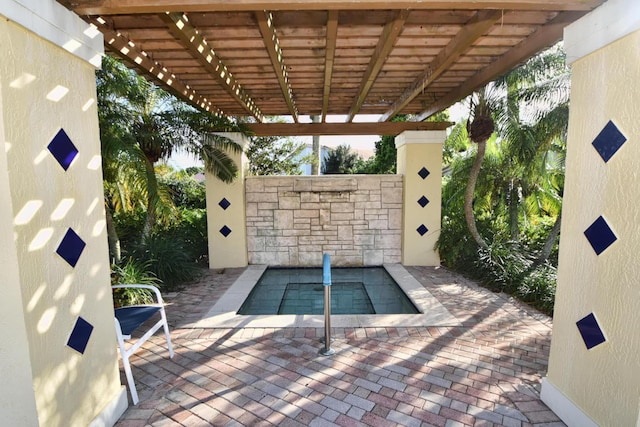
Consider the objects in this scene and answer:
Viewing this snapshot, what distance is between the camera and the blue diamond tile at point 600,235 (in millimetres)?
2090

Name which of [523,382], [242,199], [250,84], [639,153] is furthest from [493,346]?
[242,199]

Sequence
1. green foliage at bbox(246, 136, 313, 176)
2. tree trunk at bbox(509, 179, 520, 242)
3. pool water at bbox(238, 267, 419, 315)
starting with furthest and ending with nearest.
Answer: green foliage at bbox(246, 136, 313, 176), tree trunk at bbox(509, 179, 520, 242), pool water at bbox(238, 267, 419, 315)

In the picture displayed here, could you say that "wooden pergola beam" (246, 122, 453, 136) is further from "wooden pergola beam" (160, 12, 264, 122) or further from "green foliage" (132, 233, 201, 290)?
"green foliage" (132, 233, 201, 290)

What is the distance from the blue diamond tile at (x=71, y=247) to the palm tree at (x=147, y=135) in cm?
330

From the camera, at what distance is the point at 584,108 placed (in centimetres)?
229

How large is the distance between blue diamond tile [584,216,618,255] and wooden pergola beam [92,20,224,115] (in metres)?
4.29

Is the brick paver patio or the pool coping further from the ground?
the pool coping

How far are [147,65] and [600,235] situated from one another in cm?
464

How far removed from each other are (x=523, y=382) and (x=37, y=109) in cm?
396

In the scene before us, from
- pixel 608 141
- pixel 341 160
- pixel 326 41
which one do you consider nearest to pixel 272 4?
pixel 326 41

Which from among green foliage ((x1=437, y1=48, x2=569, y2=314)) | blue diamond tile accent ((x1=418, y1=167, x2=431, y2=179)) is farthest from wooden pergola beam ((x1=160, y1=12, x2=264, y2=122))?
green foliage ((x1=437, y1=48, x2=569, y2=314))

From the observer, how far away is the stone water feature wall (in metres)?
7.19

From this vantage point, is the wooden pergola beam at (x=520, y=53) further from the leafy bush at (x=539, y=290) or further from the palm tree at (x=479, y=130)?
the leafy bush at (x=539, y=290)

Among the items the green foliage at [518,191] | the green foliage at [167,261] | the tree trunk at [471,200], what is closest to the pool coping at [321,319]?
the green foliage at [167,261]
